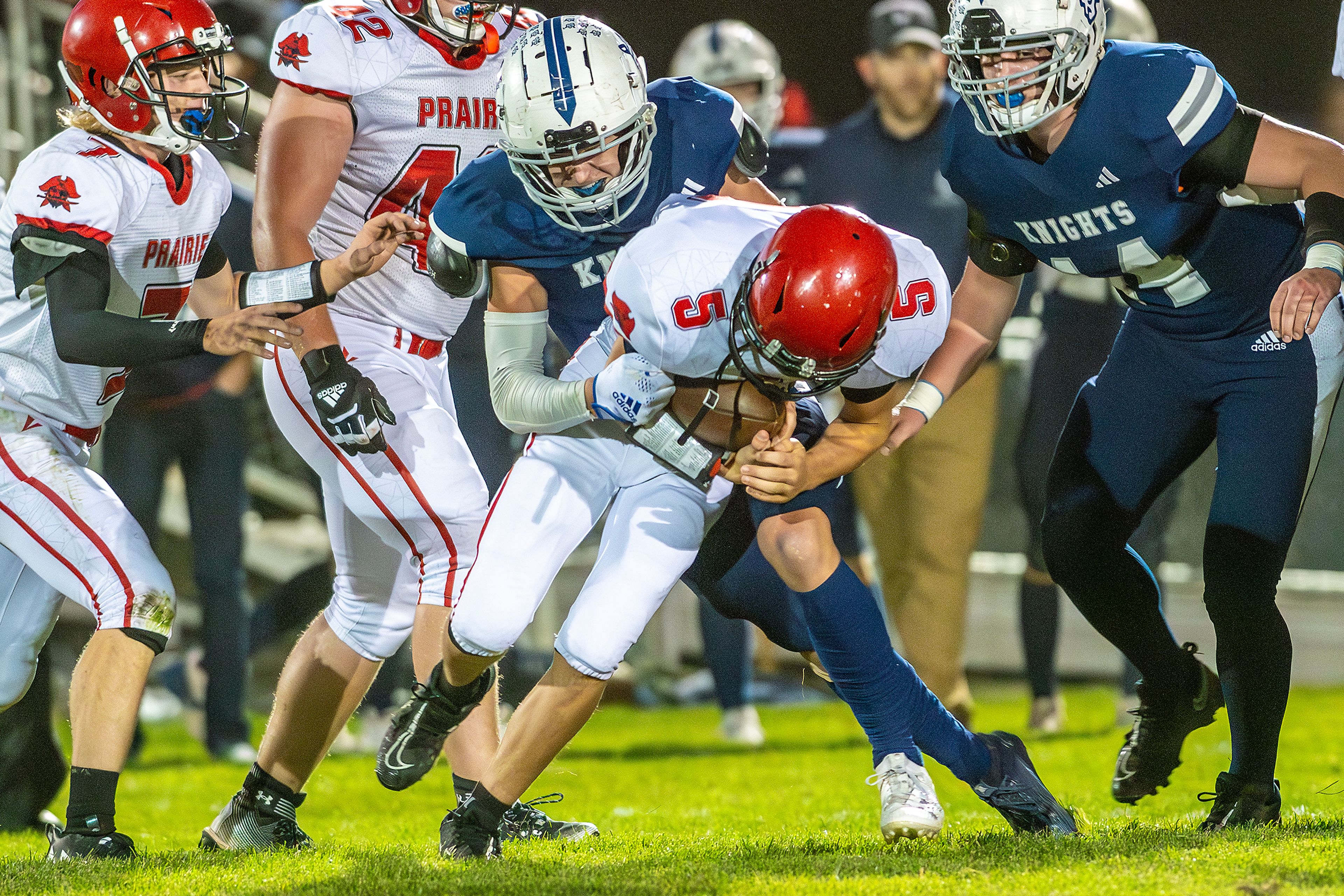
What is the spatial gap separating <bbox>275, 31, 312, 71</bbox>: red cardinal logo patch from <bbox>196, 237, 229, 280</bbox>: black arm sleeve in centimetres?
49

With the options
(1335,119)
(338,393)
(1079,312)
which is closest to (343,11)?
(338,393)

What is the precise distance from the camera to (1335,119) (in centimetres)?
530

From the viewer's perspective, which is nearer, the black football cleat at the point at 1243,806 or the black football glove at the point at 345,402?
the black football cleat at the point at 1243,806

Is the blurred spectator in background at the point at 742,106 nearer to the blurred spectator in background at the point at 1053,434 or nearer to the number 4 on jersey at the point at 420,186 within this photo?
the blurred spectator in background at the point at 1053,434

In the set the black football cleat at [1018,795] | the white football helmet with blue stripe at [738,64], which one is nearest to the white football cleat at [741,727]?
the white football helmet with blue stripe at [738,64]

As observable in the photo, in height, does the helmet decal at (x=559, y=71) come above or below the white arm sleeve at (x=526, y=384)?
above

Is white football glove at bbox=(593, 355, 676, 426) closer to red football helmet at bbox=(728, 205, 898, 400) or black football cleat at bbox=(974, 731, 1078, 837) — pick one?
red football helmet at bbox=(728, 205, 898, 400)

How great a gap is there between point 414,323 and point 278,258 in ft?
1.21

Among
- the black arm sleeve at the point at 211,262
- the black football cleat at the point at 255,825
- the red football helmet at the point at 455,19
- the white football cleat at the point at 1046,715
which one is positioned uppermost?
the red football helmet at the point at 455,19

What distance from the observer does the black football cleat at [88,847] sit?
3018mm

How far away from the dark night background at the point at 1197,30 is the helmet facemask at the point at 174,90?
1950 mm

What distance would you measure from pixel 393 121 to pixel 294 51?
0.91 feet

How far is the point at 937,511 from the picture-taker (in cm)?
543

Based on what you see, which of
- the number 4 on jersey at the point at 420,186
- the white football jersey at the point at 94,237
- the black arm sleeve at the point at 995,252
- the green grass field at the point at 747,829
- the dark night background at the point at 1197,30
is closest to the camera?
the green grass field at the point at 747,829
